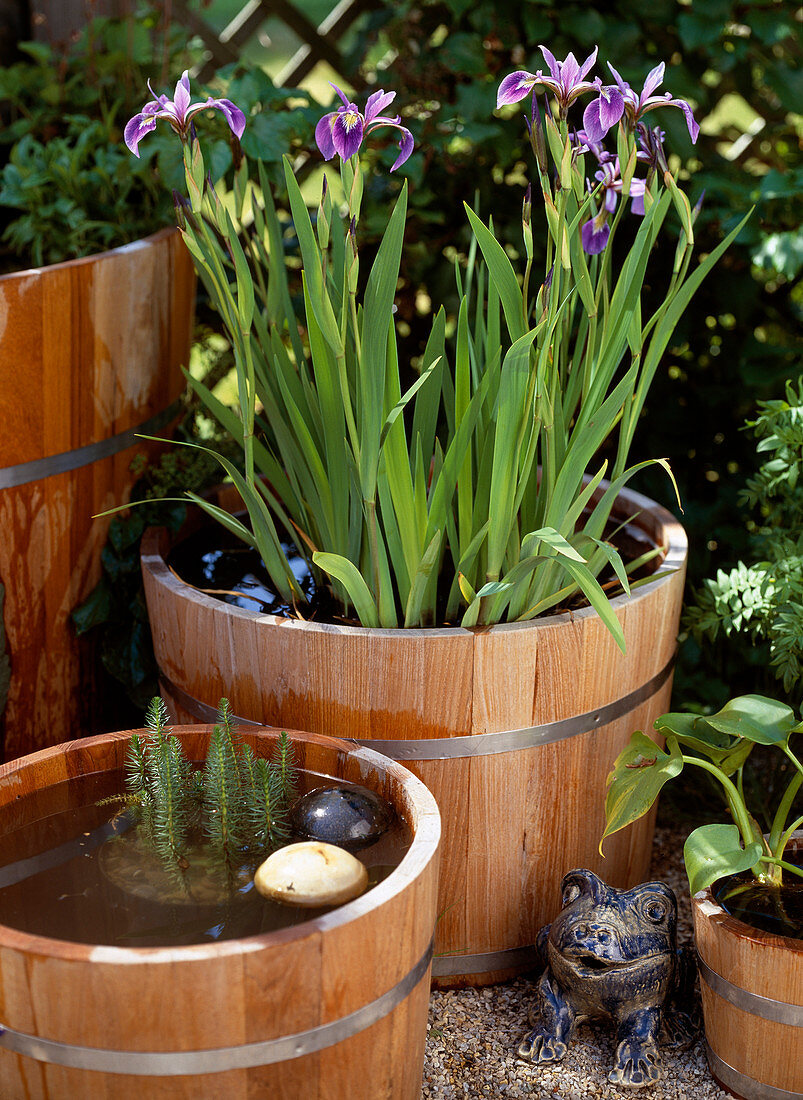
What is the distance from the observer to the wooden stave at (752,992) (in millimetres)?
1289

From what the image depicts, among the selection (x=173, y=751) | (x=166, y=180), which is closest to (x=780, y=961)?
(x=173, y=751)

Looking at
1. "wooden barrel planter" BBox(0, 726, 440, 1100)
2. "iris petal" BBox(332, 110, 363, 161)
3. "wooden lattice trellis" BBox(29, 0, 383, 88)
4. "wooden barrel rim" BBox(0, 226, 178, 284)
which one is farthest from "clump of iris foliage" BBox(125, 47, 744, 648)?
"wooden lattice trellis" BBox(29, 0, 383, 88)

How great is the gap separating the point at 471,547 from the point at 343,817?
43 cm

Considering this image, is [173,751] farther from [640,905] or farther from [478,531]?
[640,905]

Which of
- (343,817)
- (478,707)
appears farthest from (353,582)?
(343,817)

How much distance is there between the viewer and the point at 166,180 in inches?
76.4

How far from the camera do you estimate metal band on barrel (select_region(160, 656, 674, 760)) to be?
4.77ft

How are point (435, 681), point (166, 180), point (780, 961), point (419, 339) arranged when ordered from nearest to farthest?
point (780, 961)
point (435, 681)
point (166, 180)
point (419, 339)

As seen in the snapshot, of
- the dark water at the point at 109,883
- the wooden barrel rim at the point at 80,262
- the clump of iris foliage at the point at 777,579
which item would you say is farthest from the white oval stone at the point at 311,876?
the wooden barrel rim at the point at 80,262

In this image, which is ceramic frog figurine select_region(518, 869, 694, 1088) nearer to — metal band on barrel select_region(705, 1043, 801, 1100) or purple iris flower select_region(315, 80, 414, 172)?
metal band on barrel select_region(705, 1043, 801, 1100)

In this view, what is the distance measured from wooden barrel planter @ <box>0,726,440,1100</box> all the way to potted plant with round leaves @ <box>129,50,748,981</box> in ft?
1.17

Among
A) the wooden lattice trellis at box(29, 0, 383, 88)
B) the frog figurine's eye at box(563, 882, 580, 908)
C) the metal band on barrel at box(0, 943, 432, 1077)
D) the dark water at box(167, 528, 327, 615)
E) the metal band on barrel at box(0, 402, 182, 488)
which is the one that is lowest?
the frog figurine's eye at box(563, 882, 580, 908)

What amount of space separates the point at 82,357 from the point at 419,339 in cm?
111

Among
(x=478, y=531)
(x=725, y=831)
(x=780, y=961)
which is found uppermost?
(x=478, y=531)
